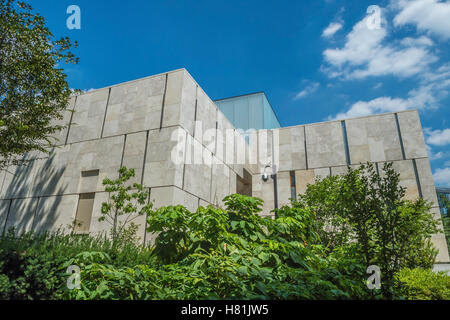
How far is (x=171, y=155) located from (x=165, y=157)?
30 cm

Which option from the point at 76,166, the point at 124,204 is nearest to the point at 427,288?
the point at 124,204

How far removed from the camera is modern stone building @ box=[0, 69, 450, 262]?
12867 millimetres

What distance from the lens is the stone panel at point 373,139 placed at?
17.7m

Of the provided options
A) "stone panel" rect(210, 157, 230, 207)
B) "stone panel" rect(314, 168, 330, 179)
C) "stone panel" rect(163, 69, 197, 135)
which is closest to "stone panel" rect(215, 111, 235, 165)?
"stone panel" rect(210, 157, 230, 207)

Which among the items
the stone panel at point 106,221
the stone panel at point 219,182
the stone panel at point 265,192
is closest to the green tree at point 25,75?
the stone panel at point 106,221

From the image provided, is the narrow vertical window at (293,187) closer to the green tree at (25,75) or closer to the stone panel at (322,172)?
the stone panel at (322,172)

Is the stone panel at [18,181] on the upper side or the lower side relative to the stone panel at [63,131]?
lower

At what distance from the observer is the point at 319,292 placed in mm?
3416

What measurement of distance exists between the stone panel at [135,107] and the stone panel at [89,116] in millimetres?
448

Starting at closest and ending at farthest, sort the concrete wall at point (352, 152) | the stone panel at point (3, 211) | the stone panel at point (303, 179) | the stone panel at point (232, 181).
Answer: the stone panel at point (3, 211) < the concrete wall at point (352, 152) < the stone panel at point (232, 181) < the stone panel at point (303, 179)

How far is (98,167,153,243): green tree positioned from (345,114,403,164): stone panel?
1296cm
